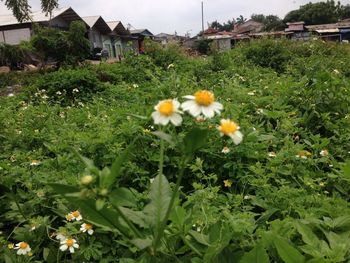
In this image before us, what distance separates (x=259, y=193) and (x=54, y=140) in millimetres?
1487

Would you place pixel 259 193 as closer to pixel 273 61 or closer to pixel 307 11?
pixel 273 61

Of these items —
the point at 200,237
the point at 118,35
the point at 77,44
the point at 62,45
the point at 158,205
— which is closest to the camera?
the point at 158,205

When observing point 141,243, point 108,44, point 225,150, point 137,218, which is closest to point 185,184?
point 225,150

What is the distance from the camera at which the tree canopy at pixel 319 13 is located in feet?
167

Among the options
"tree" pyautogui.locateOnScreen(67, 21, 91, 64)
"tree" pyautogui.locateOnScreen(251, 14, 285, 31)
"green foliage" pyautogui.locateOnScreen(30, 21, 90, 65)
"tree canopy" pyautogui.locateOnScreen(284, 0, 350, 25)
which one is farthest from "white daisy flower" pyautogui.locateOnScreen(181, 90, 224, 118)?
"tree canopy" pyautogui.locateOnScreen(284, 0, 350, 25)

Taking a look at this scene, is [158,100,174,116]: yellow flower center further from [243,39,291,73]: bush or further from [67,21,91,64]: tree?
[67,21,91,64]: tree

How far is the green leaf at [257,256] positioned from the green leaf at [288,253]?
65 mm

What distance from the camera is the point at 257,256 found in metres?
1.17

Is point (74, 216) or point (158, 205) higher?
point (158, 205)

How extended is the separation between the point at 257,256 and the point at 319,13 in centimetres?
5570

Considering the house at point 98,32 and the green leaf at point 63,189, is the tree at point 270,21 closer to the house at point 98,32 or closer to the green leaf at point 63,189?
the house at point 98,32

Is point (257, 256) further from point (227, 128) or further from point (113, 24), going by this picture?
point (113, 24)

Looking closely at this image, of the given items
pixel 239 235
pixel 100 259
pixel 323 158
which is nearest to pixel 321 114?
pixel 323 158

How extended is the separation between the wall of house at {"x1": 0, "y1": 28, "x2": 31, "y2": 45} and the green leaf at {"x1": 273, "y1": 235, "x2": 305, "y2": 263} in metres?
21.7
